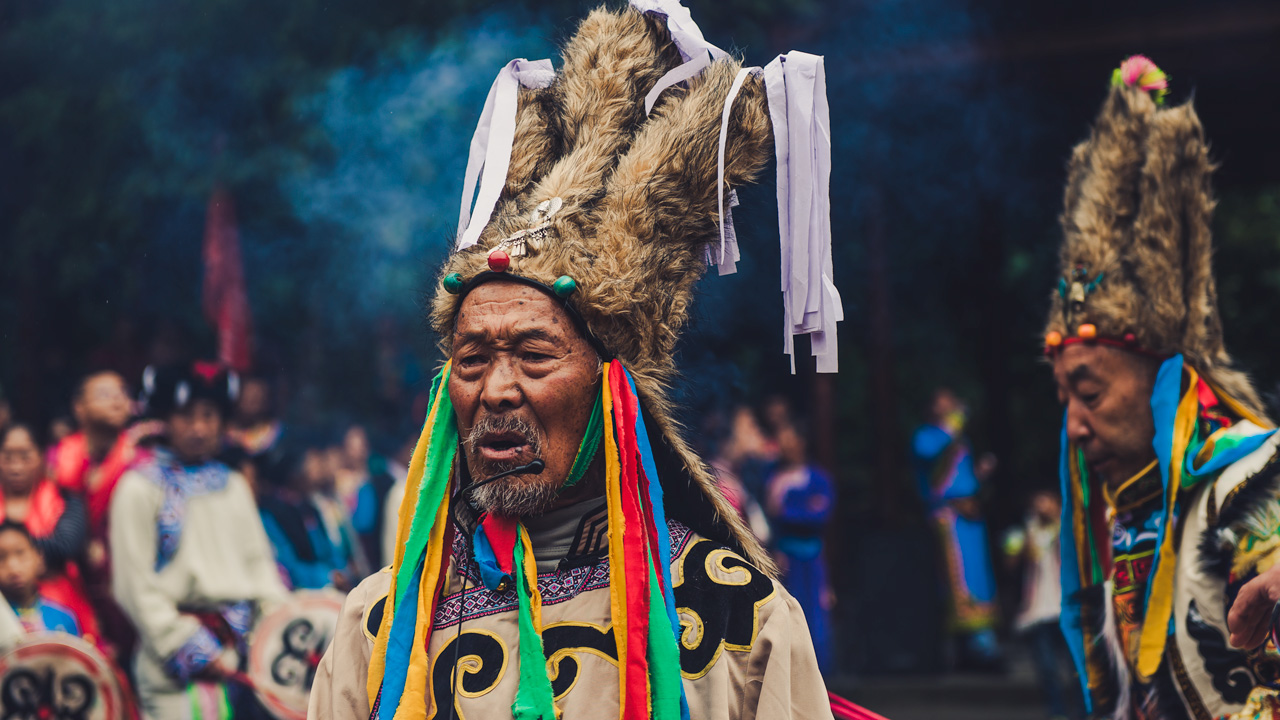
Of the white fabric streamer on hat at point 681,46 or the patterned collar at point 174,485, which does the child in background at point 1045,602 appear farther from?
the white fabric streamer on hat at point 681,46

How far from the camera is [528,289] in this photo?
8.86 ft

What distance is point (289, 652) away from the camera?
5.61 m

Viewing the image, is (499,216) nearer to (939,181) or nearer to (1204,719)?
(1204,719)

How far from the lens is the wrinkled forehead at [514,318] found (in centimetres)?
266

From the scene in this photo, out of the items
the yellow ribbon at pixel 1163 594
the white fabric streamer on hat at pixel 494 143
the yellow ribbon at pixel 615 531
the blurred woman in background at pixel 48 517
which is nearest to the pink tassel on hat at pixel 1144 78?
the yellow ribbon at pixel 1163 594

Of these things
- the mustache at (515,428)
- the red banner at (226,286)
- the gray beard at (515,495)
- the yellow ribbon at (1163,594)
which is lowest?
the yellow ribbon at (1163,594)

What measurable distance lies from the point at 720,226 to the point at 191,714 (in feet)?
13.4

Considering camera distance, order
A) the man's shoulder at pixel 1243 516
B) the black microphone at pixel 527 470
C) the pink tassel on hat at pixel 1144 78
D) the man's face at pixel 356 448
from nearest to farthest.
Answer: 1. the black microphone at pixel 527 470
2. the man's shoulder at pixel 1243 516
3. the pink tassel on hat at pixel 1144 78
4. the man's face at pixel 356 448

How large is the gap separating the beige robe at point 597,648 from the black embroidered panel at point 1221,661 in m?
1.71

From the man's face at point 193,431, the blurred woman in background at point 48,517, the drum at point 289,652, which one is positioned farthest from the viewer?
the man's face at point 193,431

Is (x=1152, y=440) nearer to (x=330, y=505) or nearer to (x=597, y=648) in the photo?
(x=597, y=648)

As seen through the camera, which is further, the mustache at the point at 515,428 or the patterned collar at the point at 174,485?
the patterned collar at the point at 174,485

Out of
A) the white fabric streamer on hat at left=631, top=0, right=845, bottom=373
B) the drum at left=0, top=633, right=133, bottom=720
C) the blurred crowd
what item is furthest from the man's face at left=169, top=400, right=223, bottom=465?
the white fabric streamer on hat at left=631, top=0, right=845, bottom=373

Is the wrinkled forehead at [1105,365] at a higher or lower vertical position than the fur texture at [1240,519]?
higher
